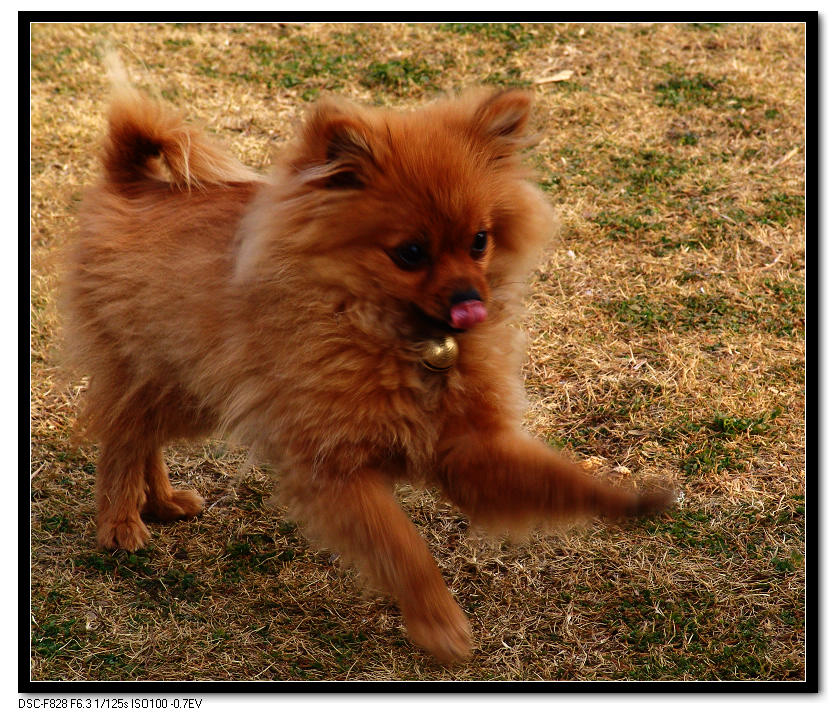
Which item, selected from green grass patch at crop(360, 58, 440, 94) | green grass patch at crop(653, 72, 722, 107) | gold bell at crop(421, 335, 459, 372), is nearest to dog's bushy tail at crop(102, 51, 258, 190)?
gold bell at crop(421, 335, 459, 372)

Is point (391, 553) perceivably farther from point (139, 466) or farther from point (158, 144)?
point (158, 144)

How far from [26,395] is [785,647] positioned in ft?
11.1

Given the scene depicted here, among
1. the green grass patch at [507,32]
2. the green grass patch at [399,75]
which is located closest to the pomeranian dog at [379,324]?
the green grass patch at [399,75]

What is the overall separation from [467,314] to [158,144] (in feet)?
5.32

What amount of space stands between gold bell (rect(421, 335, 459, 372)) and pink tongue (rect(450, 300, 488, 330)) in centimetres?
31

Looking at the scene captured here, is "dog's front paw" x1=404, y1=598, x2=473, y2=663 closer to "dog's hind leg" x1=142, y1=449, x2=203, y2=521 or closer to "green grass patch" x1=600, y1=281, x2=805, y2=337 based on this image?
"dog's hind leg" x1=142, y1=449, x2=203, y2=521

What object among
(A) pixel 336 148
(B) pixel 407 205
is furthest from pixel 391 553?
(A) pixel 336 148

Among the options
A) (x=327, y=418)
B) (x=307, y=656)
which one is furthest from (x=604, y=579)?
(x=327, y=418)

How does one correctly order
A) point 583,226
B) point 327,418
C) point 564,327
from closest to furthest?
1. point 327,418
2. point 564,327
3. point 583,226

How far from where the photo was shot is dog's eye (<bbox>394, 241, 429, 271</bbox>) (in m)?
2.70

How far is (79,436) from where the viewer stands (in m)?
3.99

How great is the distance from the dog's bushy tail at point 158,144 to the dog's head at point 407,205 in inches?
26.7

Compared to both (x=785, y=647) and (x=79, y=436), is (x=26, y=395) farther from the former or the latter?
(x=785, y=647)

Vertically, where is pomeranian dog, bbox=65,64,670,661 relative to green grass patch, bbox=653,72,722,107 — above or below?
below
